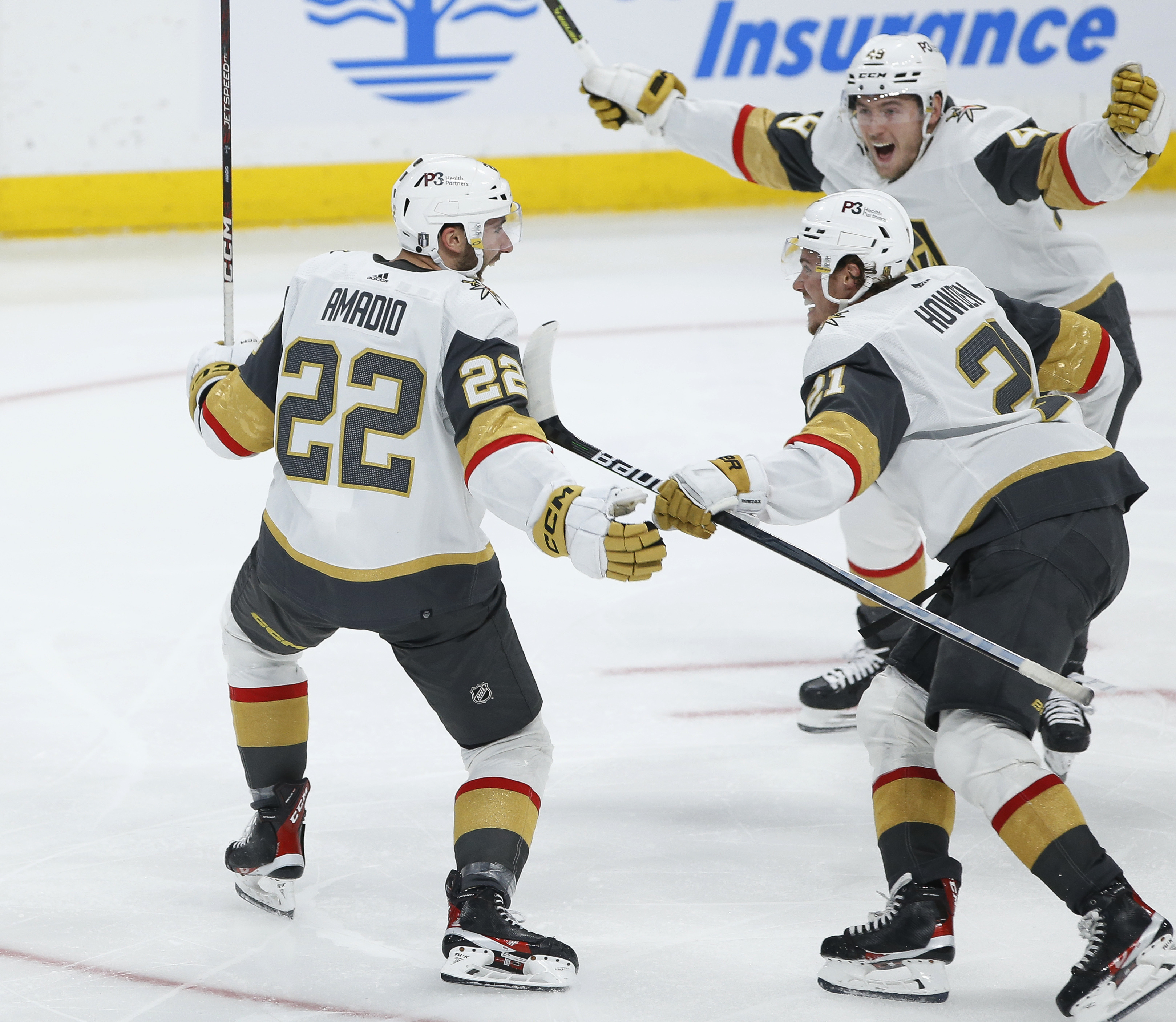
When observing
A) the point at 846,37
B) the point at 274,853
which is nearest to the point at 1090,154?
the point at 274,853

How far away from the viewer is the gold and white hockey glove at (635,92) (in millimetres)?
3916

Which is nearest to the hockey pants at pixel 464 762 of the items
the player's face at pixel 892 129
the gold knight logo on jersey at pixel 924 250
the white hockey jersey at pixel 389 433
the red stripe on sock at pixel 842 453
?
the white hockey jersey at pixel 389 433

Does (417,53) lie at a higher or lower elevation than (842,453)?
higher

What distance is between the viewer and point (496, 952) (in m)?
2.39

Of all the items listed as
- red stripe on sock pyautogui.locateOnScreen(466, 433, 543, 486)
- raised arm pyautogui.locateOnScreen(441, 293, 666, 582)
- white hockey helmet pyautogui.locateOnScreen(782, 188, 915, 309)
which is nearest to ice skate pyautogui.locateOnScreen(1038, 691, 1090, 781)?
white hockey helmet pyautogui.locateOnScreen(782, 188, 915, 309)

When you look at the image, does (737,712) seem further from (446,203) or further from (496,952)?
(446,203)

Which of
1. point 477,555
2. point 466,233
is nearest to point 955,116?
point 466,233

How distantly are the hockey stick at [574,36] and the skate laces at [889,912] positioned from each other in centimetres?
224

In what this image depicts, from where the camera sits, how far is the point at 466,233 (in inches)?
99.0

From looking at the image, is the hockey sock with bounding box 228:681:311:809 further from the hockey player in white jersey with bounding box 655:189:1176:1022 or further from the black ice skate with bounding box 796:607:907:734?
the black ice skate with bounding box 796:607:907:734

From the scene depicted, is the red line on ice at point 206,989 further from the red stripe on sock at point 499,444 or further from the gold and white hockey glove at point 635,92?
the gold and white hockey glove at point 635,92

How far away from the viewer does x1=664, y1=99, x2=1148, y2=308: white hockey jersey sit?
3.29 m

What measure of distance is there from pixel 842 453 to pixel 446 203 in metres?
0.73

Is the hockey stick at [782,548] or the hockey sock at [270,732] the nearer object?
the hockey stick at [782,548]
